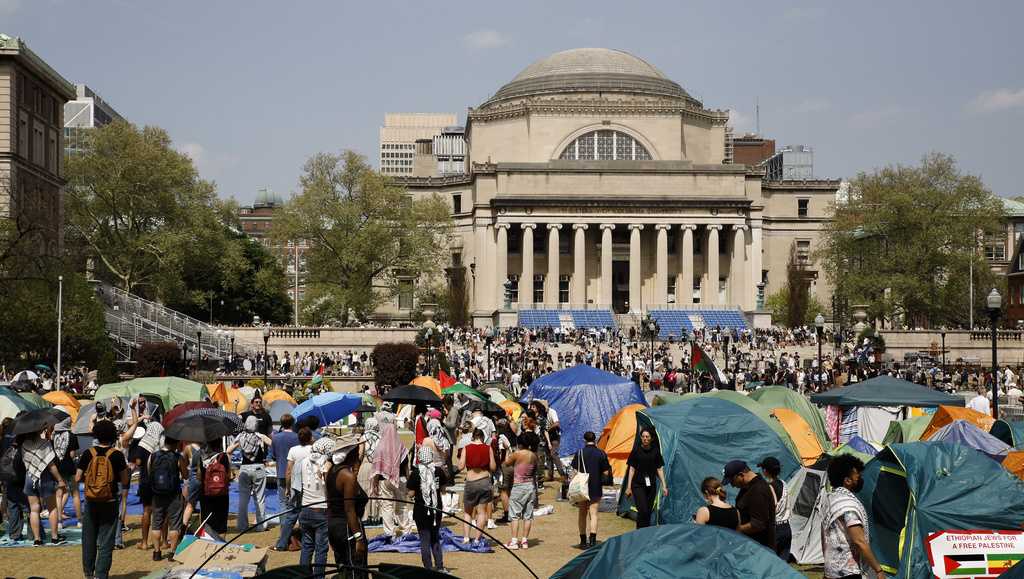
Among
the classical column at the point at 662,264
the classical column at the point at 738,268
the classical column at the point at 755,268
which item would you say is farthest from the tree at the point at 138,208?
the classical column at the point at 755,268

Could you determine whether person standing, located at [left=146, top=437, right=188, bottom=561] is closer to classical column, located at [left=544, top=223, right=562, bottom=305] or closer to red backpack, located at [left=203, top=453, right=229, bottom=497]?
red backpack, located at [left=203, top=453, right=229, bottom=497]

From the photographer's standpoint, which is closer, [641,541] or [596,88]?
[641,541]

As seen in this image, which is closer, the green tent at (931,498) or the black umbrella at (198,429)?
the green tent at (931,498)

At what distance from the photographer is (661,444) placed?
61.3 ft

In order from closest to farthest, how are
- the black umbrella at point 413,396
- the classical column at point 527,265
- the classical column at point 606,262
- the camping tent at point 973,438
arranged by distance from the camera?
the camping tent at point 973,438, the black umbrella at point 413,396, the classical column at point 606,262, the classical column at point 527,265

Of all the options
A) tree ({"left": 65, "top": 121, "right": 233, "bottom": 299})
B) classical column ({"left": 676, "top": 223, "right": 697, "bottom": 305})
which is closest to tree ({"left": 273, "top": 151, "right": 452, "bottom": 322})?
tree ({"left": 65, "top": 121, "right": 233, "bottom": 299})

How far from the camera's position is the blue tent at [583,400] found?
27.9 m

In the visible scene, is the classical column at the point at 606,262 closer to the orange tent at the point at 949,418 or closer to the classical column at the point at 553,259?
the classical column at the point at 553,259

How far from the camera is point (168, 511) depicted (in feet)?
52.7

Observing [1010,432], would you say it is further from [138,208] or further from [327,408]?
[138,208]

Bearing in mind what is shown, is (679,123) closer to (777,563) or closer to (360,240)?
(360,240)

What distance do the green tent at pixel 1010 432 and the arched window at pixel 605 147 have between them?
74322 millimetres

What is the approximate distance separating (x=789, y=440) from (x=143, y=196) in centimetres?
5485

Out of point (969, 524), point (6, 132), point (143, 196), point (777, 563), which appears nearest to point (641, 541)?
point (777, 563)
